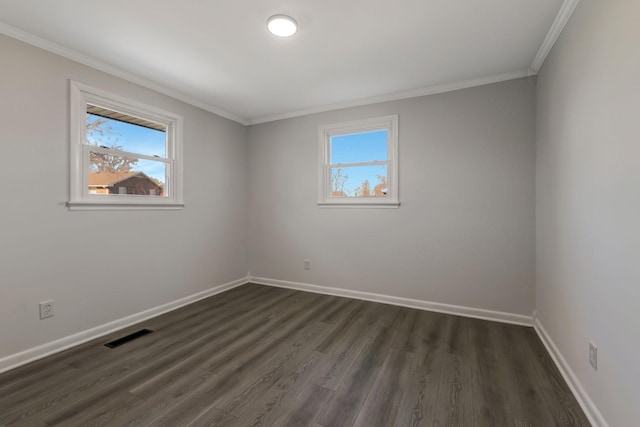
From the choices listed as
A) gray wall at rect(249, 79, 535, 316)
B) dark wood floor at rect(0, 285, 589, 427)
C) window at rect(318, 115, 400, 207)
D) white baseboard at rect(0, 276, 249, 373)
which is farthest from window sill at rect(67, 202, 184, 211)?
window at rect(318, 115, 400, 207)

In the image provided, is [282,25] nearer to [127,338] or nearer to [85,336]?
[127,338]

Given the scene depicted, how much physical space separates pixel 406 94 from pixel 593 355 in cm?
285

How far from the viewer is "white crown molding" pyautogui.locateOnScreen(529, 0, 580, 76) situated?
1.86 m

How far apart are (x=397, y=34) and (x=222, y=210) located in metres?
3.03

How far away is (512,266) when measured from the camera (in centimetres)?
287

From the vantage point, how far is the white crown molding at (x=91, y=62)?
6.95ft

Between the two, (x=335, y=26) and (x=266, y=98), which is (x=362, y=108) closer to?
(x=266, y=98)

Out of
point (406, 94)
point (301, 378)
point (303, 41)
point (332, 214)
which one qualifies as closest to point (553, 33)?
point (406, 94)

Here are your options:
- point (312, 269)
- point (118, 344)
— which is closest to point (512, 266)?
point (312, 269)

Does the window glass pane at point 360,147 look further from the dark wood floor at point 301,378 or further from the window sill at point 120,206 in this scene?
the window sill at point 120,206

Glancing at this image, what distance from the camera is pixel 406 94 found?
3295 mm

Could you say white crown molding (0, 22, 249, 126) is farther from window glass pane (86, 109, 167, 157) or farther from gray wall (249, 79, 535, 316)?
gray wall (249, 79, 535, 316)

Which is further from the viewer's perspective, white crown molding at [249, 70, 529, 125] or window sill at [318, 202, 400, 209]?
window sill at [318, 202, 400, 209]

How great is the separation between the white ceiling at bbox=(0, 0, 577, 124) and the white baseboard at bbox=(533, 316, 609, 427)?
95.7 inches
